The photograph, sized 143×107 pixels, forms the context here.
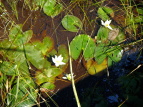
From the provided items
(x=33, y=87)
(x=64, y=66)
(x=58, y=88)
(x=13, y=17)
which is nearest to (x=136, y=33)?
(x=64, y=66)

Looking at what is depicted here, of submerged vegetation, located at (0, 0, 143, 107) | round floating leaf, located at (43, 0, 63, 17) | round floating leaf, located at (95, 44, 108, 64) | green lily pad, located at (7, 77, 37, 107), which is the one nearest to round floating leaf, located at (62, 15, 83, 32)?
submerged vegetation, located at (0, 0, 143, 107)

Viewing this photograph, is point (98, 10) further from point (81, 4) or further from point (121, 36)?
point (121, 36)

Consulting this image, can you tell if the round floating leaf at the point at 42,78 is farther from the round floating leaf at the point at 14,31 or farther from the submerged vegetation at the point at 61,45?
the round floating leaf at the point at 14,31

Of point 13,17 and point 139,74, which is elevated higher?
point 13,17

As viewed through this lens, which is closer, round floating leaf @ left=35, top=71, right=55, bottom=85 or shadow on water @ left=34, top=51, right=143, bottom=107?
shadow on water @ left=34, top=51, right=143, bottom=107

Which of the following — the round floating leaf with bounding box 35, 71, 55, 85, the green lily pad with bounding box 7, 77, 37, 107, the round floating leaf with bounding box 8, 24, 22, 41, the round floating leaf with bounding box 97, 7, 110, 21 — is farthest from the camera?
the round floating leaf with bounding box 97, 7, 110, 21

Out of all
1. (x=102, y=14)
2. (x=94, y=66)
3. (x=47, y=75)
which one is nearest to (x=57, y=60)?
(x=47, y=75)

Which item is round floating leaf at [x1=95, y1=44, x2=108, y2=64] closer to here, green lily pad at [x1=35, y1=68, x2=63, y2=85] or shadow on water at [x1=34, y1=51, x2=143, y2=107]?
shadow on water at [x1=34, y1=51, x2=143, y2=107]
